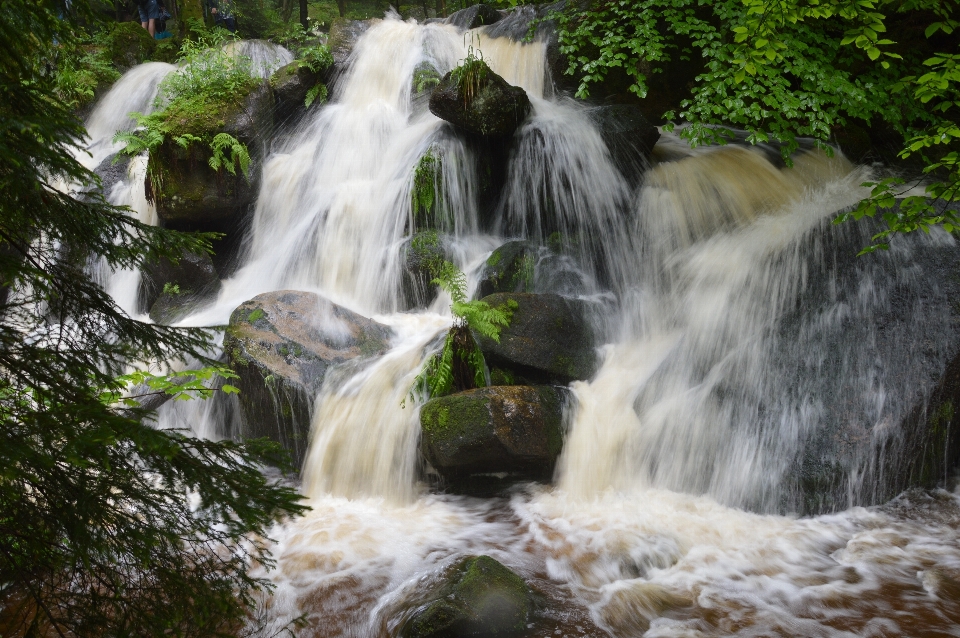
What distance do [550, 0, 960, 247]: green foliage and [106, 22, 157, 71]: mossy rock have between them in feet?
37.2

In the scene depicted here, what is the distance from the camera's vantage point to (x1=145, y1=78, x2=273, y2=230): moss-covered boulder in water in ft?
31.9

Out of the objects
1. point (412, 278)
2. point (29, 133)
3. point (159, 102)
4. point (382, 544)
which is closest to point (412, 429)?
point (382, 544)

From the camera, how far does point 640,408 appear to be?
624cm

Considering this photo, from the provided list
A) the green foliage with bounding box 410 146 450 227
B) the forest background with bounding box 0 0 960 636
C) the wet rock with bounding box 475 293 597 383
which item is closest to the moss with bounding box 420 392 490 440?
the wet rock with bounding box 475 293 597 383

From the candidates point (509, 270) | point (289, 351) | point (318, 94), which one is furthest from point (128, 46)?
point (509, 270)

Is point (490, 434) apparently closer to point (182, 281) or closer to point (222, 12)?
point (182, 281)

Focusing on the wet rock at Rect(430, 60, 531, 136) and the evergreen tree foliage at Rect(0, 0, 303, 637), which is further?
the wet rock at Rect(430, 60, 531, 136)

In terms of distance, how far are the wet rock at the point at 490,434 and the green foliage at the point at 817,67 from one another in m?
3.23

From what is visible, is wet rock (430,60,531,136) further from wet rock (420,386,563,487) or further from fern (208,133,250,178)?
wet rock (420,386,563,487)

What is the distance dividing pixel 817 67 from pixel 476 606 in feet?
23.1

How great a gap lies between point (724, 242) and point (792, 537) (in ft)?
13.8

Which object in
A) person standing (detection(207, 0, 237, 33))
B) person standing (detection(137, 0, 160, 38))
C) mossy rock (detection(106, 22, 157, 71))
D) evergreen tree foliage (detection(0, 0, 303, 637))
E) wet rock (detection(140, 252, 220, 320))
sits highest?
person standing (detection(207, 0, 237, 33))

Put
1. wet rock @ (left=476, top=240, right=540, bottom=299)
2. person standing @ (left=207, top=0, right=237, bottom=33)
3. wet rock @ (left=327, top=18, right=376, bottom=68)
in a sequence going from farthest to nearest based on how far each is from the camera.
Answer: person standing @ (left=207, top=0, right=237, bottom=33) → wet rock @ (left=327, top=18, right=376, bottom=68) → wet rock @ (left=476, top=240, right=540, bottom=299)

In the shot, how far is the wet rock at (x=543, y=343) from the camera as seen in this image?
643cm
